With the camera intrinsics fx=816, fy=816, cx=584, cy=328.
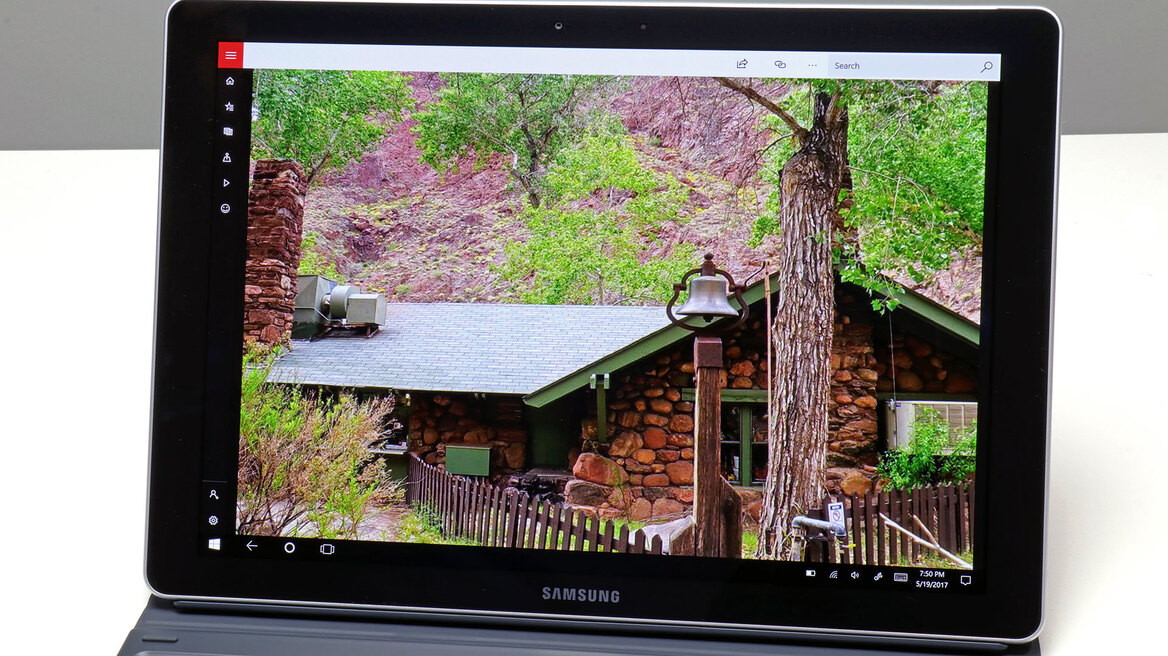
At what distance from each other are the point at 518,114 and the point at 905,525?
1.99 feet

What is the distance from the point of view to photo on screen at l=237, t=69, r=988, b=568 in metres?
0.86

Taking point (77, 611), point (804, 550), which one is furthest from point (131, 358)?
point (804, 550)

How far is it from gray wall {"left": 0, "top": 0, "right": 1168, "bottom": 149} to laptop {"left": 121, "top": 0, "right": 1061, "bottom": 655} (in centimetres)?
83

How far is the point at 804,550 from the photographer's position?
2.83 ft

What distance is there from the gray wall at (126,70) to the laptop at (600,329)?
2.73 ft

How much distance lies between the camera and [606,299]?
0.88 metres

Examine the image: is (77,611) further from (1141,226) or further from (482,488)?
(1141,226)

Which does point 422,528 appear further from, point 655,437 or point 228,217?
point 228,217

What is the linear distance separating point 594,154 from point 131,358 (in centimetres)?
78

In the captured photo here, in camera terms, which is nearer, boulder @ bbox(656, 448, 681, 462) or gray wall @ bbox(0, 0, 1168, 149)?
boulder @ bbox(656, 448, 681, 462)

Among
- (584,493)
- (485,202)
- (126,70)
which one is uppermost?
(126,70)

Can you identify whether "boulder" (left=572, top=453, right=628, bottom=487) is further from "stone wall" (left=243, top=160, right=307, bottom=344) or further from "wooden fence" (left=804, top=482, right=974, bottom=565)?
"stone wall" (left=243, top=160, right=307, bottom=344)

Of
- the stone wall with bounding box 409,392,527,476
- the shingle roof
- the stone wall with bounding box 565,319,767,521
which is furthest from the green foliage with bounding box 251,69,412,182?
the stone wall with bounding box 565,319,767,521

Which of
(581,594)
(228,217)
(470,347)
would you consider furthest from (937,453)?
(228,217)
